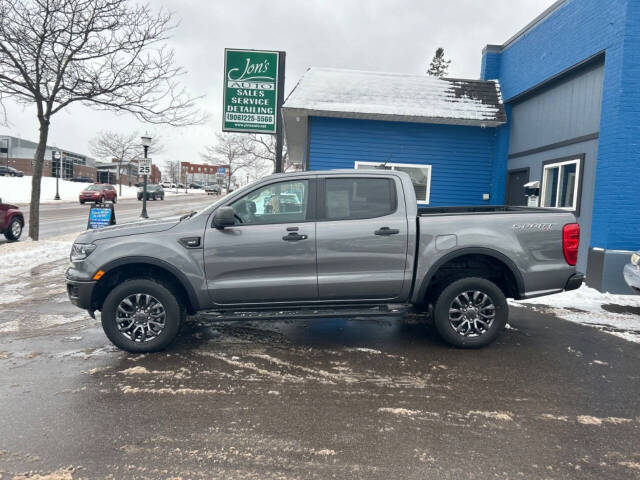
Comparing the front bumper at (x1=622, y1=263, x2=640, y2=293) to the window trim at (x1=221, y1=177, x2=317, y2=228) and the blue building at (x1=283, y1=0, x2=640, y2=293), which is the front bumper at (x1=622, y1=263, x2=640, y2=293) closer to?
the blue building at (x1=283, y1=0, x2=640, y2=293)

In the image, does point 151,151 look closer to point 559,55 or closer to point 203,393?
point 559,55

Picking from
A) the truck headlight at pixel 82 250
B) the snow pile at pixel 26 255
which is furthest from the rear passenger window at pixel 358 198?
→ the snow pile at pixel 26 255

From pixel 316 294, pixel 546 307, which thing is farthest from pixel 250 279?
pixel 546 307

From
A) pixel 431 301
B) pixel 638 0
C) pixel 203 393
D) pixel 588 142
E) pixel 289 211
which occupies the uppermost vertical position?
pixel 638 0

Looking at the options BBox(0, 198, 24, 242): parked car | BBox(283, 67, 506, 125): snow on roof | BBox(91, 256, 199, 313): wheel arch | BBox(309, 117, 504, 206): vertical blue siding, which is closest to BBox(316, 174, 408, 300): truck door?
BBox(91, 256, 199, 313): wheel arch

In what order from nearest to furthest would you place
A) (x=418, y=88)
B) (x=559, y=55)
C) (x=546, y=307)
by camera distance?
(x=546, y=307)
(x=559, y=55)
(x=418, y=88)

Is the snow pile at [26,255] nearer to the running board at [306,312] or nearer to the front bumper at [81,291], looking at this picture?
the front bumper at [81,291]

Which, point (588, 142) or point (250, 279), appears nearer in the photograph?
point (250, 279)

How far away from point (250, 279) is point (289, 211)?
844 mm

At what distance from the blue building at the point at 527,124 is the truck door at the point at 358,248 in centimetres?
544

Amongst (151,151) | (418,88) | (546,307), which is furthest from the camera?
(151,151)

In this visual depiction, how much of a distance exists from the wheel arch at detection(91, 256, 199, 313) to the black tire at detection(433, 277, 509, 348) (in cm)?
266

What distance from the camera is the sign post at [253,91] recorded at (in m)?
10.4

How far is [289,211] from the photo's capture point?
15.8ft
